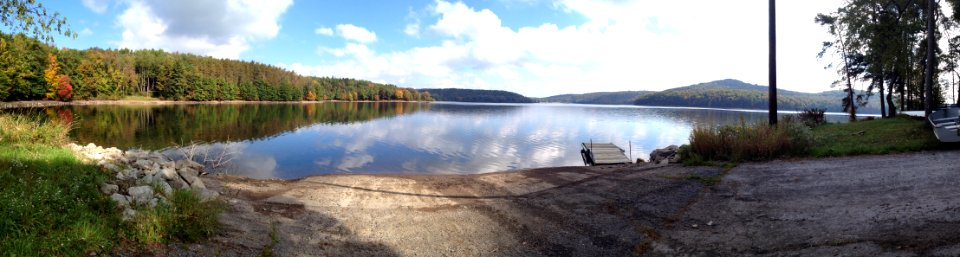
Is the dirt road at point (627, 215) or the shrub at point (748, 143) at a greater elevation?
the shrub at point (748, 143)

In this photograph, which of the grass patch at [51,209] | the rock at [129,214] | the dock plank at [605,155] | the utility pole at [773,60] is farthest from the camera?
the dock plank at [605,155]

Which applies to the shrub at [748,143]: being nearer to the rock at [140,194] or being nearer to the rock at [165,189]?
the rock at [165,189]

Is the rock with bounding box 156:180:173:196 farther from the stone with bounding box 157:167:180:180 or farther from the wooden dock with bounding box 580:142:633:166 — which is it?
the wooden dock with bounding box 580:142:633:166

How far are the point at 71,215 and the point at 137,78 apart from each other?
125 meters

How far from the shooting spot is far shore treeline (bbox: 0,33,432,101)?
65.4 m

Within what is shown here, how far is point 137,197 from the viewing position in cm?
652

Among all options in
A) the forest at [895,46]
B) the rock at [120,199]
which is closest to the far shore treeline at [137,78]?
the rock at [120,199]

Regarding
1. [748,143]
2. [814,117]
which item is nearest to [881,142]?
[748,143]

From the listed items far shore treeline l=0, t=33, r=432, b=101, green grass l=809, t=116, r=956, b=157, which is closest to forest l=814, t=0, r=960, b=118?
green grass l=809, t=116, r=956, b=157

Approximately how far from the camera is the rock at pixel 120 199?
6088 mm

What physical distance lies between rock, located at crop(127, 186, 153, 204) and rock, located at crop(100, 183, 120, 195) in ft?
0.52

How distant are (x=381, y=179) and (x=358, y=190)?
1.92 m

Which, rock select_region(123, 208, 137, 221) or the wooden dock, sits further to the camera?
the wooden dock

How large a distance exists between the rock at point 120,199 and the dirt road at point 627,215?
1259 millimetres
